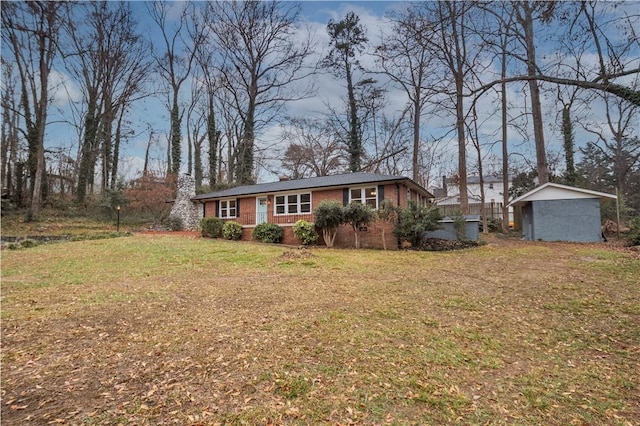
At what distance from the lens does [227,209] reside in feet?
64.4

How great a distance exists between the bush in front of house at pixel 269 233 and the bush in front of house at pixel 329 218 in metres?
2.71

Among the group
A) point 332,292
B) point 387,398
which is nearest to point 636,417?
point 387,398

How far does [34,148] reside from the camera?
2000 cm

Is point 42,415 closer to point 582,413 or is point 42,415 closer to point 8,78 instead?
point 582,413

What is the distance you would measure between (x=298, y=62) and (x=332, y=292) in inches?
935

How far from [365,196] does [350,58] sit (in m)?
15.4

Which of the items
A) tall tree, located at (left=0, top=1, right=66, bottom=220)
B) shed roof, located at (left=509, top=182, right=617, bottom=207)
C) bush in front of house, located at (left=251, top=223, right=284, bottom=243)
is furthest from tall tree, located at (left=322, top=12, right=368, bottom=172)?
tall tree, located at (left=0, top=1, right=66, bottom=220)

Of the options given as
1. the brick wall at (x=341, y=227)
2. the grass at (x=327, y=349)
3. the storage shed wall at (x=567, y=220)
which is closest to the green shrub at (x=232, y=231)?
the brick wall at (x=341, y=227)

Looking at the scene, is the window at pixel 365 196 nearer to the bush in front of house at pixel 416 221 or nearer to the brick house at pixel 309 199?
the brick house at pixel 309 199

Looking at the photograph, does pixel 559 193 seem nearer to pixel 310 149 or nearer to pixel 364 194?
pixel 364 194

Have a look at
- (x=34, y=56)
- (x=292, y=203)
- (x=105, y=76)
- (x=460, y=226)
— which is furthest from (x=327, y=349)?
(x=105, y=76)

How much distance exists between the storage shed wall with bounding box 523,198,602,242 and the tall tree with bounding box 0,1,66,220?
26.6 metres

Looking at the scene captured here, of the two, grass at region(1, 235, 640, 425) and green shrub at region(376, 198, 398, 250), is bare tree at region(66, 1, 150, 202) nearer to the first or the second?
grass at region(1, 235, 640, 425)

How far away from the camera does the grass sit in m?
2.66
